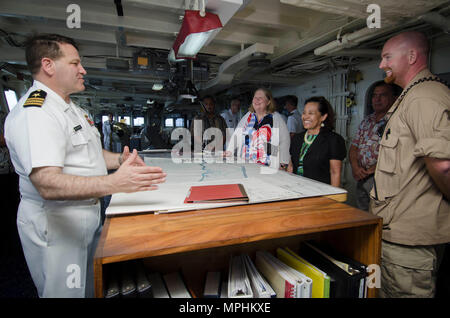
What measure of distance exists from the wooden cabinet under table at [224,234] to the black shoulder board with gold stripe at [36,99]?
0.58 metres

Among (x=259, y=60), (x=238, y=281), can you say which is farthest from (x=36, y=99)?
(x=259, y=60)

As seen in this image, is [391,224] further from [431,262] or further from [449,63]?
[449,63]

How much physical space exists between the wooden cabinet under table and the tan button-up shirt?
1.46 ft

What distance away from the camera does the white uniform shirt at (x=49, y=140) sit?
2.95ft

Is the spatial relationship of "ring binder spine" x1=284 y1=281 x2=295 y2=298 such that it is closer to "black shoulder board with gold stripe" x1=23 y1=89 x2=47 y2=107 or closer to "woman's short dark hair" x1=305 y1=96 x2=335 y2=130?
"black shoulder board with gold stripe" x1=23 y1=89 x2=47 y2=107

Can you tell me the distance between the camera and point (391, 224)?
1.23m

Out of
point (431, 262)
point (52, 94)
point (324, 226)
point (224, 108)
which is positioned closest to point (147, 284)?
point (324, 226)

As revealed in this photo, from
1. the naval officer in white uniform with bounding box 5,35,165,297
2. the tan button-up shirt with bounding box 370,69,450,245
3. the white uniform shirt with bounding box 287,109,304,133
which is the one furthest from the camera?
the white uniform shirt with bounding box 287,109,304,133

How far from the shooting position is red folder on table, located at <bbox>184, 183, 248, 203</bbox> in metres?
0.97

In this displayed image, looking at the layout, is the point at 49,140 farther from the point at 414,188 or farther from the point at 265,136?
the point at 265,136

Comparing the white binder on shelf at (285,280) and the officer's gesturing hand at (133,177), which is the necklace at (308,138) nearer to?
the white binder on shelf at (285,280)

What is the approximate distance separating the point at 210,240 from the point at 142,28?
281 cm

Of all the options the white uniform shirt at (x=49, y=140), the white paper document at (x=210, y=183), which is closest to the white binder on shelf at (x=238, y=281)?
the white paper document at (x=210, y=183)

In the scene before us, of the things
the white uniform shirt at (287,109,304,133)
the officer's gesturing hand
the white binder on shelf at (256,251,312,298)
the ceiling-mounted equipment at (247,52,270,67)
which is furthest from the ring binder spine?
the white uniform shirt at (287,109,304,133)
